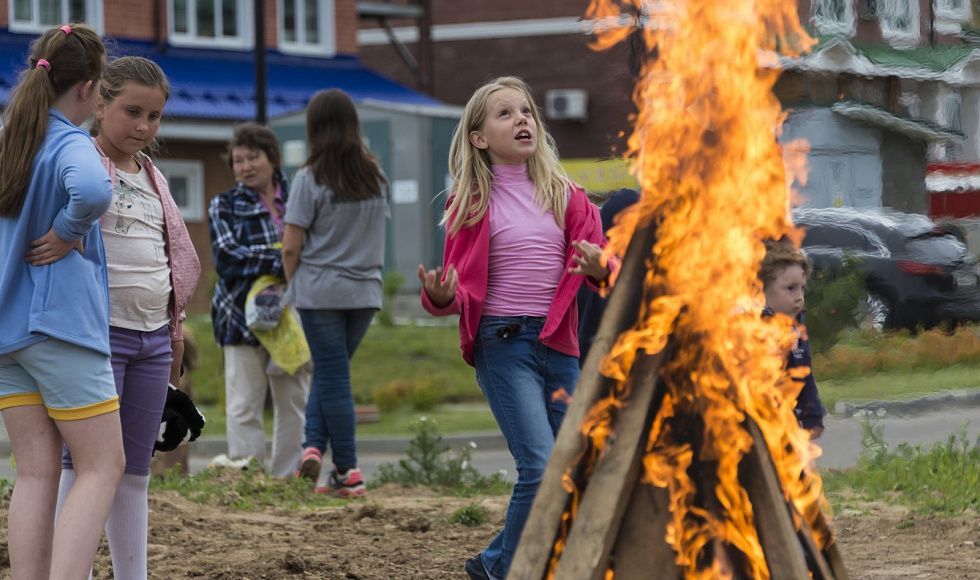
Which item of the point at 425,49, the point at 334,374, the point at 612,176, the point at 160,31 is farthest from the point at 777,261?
the point at 425,49

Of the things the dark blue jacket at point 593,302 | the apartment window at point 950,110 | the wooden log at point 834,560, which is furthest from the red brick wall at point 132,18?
the wooden log at point 834,560

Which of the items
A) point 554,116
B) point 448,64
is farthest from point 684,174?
point 448,64

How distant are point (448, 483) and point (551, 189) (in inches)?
142

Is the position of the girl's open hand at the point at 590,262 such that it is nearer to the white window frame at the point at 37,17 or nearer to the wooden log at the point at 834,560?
the wooden log at the point at 834,560

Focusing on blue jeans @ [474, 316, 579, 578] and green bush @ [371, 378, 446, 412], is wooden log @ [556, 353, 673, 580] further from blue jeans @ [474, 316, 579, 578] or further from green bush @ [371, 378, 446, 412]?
green bush @ [371, 378, 446, 412]

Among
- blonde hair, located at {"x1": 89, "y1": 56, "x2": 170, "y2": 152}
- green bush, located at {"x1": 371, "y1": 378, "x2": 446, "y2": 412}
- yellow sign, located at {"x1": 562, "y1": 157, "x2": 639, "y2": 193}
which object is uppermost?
blonde hair, located at {"x1": 89, "y1": 56, "x2": 170, "y2": 152}

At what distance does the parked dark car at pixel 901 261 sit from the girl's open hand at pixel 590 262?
2.22 meters

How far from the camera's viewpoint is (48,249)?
438 centimetres

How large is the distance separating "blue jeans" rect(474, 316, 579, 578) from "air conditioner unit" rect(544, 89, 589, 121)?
2588 centimetres

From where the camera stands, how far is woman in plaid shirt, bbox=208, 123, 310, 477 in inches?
336

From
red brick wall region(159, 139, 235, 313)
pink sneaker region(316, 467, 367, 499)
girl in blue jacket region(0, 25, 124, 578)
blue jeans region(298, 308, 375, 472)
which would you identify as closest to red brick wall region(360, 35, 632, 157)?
red brick wall region(159, 139, 235, 313)

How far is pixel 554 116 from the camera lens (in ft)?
103

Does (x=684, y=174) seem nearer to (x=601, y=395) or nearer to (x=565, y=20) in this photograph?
(x=601, y=395)

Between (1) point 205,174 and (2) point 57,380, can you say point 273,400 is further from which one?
(1) point 205,174
